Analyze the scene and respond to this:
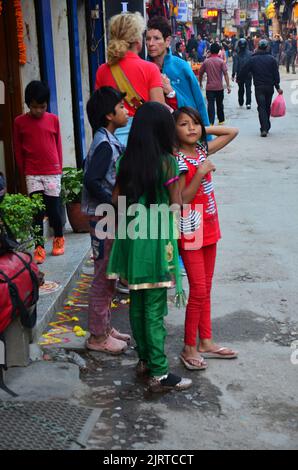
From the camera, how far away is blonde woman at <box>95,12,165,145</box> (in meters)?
5.21

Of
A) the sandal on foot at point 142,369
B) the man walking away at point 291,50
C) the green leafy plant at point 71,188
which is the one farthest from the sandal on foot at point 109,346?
the man walking away at point 291,50

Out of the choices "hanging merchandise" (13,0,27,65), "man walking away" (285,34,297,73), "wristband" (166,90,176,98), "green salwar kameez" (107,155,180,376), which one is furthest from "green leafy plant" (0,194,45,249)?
"man walking away" (285,34,297,73)

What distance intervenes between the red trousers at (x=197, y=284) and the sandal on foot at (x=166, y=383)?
0.37 m

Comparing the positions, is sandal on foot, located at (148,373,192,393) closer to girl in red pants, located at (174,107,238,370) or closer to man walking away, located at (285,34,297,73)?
girl in red pants, located at (174,107,238,370)

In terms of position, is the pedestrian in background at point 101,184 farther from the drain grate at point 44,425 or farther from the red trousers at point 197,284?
the drain grate at point 44,425

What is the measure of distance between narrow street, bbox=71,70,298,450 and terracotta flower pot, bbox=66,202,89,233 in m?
1.47

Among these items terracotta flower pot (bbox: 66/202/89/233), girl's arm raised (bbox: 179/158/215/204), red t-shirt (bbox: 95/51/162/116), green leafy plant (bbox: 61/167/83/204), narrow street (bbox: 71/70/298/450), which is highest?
red t-shirt (bbox: 95/51/162/116)

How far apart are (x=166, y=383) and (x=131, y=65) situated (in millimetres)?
2409

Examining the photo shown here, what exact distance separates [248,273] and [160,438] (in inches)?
121

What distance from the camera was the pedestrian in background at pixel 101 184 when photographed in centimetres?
438

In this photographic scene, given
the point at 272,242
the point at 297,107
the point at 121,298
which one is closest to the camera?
the point at 121,298

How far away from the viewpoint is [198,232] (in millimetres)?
4379
